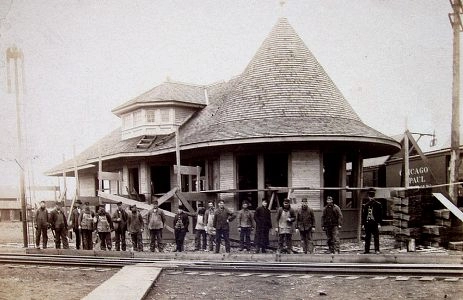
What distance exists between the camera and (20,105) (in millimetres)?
15836

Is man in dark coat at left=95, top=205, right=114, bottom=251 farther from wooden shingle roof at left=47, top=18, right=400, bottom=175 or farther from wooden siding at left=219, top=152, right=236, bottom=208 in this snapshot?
wooden siding at left=219, top=152, right=236, bottom=208

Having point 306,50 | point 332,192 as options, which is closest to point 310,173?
point 332,192

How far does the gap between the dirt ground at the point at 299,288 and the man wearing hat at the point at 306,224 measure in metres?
3.31

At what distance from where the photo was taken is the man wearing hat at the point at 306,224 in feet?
39.8

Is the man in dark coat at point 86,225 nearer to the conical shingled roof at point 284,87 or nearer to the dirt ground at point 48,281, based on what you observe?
the dirt ground at point 48,281

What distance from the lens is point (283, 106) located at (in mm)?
15648

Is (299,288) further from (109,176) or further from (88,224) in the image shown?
(109,176)

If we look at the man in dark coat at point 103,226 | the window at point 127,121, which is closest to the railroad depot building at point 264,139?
the window at point 127,121

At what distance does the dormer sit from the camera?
19.5 m

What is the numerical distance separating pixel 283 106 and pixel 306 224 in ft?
16.6

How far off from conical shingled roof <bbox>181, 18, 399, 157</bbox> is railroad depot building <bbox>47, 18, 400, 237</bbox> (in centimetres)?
4

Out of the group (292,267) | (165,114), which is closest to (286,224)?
(292,267)

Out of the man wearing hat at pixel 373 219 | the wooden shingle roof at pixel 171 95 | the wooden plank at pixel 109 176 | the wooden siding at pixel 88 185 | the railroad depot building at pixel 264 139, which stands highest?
the wooden shingle roof at pixel 171 95

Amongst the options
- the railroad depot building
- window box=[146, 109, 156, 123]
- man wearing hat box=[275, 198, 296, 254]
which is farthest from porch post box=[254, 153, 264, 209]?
window box=[146, 109, 156, 123]
